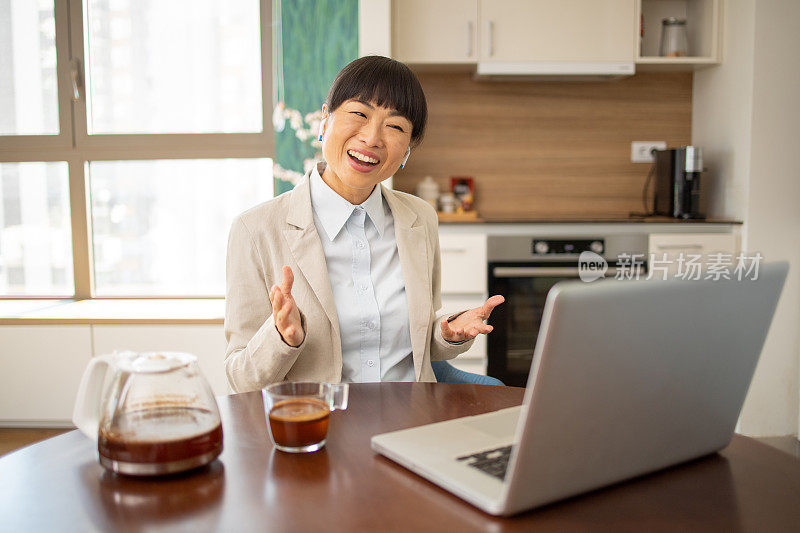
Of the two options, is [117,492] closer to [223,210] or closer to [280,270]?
[280,270]

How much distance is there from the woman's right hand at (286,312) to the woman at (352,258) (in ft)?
0.60

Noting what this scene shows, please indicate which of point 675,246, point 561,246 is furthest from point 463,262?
point 675,246

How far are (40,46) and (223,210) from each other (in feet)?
4.01

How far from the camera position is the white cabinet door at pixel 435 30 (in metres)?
3.26

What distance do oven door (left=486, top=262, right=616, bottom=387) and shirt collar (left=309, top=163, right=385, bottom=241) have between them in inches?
63.5

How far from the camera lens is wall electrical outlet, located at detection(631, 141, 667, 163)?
3689mm

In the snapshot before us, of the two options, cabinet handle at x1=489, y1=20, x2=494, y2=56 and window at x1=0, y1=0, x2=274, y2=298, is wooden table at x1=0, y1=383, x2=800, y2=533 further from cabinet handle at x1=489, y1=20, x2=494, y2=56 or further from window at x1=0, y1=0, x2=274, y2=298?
window at x1=0, y1=0, x2=274, y2=298

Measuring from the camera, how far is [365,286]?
154 cm

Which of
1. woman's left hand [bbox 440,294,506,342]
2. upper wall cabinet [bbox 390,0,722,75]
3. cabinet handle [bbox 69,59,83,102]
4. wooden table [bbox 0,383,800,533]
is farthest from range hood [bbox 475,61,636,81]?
wooden table [bbox 0,383,800,533]

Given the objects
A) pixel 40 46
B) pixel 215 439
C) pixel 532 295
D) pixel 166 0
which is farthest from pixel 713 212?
pixel 40 46

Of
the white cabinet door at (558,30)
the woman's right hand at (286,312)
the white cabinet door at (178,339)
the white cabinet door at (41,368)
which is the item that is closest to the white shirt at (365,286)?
the woman's right hand at (286,312)

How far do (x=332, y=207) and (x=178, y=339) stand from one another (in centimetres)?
187

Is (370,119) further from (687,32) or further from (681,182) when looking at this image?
(687,32)

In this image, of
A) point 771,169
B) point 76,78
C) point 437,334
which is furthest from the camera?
point 76,78
